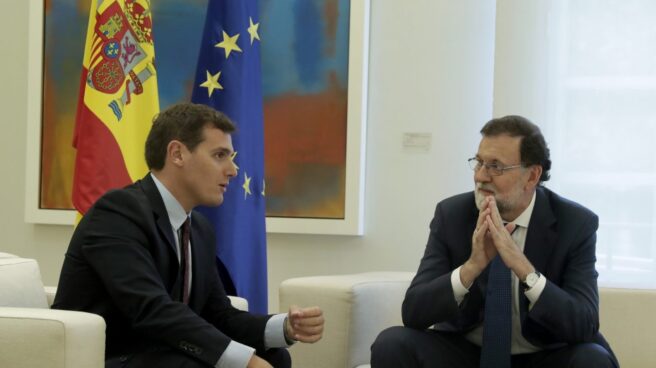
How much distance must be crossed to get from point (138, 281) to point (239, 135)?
1.76 m

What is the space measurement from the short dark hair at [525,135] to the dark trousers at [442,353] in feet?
2.13

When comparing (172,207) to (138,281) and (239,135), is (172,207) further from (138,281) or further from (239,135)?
(239,135)

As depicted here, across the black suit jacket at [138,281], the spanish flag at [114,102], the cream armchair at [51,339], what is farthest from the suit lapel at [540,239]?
the spanish flag at [114,102]

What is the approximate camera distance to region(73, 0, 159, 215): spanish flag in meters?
4.11

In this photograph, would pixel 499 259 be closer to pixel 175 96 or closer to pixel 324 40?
pixel 324 40

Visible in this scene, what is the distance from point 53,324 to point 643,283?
297 cm

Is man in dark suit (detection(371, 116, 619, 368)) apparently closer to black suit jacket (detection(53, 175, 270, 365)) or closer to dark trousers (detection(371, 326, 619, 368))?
dark trousers (detection(371, 326, 619, 368))

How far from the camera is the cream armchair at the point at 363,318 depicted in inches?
128

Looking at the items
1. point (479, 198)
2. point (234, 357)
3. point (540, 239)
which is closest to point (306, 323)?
point (234, 357)

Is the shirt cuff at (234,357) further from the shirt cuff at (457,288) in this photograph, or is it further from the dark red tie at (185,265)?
the shirt cuff at (457,288)

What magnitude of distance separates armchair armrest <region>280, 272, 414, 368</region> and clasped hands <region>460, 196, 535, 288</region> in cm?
54

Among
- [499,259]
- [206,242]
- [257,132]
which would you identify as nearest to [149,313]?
[206,242]

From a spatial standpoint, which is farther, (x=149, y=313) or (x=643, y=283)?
(x=643, y=283)

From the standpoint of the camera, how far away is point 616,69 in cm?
433
